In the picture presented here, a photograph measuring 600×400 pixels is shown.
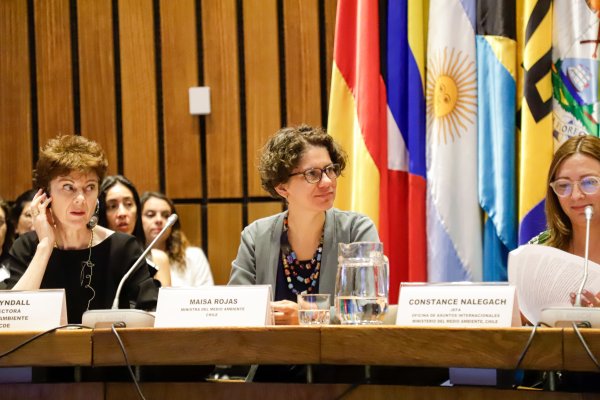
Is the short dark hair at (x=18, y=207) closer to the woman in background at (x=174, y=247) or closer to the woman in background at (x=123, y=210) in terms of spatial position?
the woman in background at (x=123, y=210)

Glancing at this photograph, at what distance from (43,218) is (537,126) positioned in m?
2.02

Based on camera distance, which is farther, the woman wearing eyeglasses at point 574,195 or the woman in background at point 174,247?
the woman in background at point 174,247

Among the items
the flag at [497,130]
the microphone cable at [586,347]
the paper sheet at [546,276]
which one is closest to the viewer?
the microphone cable at [586,347]

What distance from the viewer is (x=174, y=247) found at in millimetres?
4309

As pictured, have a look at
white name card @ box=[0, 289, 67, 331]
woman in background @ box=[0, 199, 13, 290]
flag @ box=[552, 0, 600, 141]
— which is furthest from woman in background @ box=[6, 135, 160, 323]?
flag @ box=[552, 0, 600, 141]

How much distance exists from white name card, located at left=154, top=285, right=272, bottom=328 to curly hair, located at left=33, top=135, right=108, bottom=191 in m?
1.00

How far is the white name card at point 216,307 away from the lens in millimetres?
1794

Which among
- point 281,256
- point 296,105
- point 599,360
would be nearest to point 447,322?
point 599,360

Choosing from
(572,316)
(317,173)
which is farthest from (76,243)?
(572,316)

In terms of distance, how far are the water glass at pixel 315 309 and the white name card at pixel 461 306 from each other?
0.21 m

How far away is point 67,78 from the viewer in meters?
4.59

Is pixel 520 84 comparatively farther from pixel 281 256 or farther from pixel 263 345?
pixel 263 345

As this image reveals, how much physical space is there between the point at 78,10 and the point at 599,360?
12.4 feet

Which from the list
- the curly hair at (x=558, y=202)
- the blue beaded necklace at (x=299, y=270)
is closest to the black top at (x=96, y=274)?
the blue beaded necklace at (x=299, y=270)
